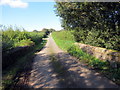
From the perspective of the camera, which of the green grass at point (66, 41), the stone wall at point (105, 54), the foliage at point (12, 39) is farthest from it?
the green grass at point (66, 41)

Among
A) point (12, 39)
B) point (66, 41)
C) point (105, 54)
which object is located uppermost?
point (12, 39)

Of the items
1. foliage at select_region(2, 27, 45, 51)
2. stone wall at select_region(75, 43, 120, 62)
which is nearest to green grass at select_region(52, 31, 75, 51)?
foliage at select_region(2, 27, 45, 51)

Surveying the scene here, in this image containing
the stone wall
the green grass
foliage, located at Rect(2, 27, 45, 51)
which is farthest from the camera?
the green grass

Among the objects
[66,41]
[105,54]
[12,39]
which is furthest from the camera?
[66,41]

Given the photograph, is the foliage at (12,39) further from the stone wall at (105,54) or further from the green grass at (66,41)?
the stone wall at (105,54)

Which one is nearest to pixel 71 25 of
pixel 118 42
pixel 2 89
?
pixel 118 42

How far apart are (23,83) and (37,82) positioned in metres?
0.63

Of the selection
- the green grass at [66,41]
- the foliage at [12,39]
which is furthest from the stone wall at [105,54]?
the foliage at [12,39]

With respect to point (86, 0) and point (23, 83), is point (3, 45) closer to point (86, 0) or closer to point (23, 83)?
point (23, 83)

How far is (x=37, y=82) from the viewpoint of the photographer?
491 cm

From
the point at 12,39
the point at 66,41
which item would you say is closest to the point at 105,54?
the point at 12,39

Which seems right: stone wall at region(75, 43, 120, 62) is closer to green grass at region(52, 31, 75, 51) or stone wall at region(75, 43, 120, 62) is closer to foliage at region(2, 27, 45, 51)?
green grass at region(52, 31, 75, 51)

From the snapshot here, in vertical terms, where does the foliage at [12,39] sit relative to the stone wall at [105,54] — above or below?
above

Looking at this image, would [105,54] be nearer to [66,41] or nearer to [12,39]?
[12,39]
